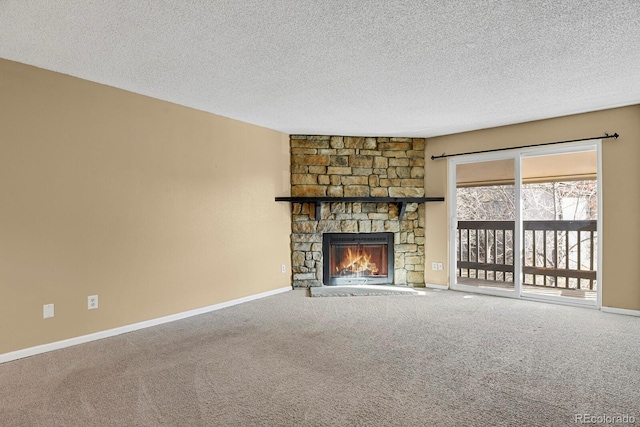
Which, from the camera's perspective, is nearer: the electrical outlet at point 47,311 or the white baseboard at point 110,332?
the white baseboard at point 110,332

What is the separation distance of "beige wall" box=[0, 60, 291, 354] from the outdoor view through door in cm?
309

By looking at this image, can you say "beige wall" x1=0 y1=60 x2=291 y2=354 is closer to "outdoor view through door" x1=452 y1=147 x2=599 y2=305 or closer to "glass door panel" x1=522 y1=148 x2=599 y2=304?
"outdoor view through door" x1=452 y1=147 x2=599 y2=305

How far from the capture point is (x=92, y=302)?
10.6 feet

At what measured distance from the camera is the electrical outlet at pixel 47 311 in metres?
2.94

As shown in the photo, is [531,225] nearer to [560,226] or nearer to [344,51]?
[560,226]

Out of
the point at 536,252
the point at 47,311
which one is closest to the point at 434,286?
the point at 536,252

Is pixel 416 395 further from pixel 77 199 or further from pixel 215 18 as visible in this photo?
pixel 77 199

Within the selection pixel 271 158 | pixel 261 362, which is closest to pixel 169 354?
pixel 261 362

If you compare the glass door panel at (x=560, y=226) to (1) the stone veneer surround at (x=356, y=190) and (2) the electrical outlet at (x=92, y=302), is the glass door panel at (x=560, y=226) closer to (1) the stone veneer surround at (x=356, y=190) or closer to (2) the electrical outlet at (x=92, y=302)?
(1) the stone veneer surround at (x=356, y=190)

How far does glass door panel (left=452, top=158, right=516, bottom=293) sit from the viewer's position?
4965mm

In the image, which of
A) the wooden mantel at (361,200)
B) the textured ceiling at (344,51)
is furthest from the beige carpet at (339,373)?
the textured ceiling at (344,51)

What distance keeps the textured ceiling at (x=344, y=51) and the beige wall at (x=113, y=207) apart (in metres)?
0.28

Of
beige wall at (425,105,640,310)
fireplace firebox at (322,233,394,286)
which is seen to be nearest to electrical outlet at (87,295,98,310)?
fireplace firebox at (322,233,394,286)

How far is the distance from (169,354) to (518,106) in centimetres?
421
